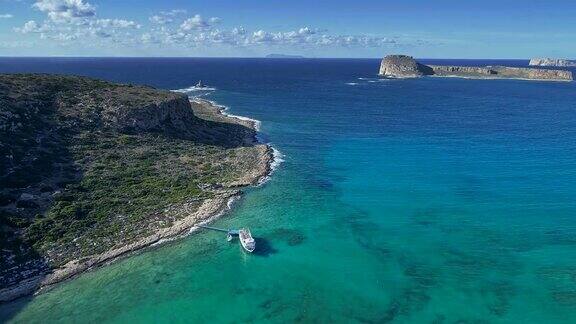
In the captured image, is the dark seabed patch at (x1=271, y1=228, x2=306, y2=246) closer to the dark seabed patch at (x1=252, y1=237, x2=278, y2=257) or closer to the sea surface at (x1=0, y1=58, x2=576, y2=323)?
the sea surface at (x1=0, y1=58, x2=576, y2=323)

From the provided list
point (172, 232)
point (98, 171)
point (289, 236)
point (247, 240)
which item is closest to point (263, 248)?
point (247, 240)

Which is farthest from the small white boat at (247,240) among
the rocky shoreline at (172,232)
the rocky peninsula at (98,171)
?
the rocky peninsula at (98,171)

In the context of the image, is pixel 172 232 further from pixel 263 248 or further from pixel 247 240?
pixel 263 248

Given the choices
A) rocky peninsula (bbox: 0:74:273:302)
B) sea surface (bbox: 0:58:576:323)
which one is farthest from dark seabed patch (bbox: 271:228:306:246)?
rocky peninsula (bbox: 0:74:273:302)

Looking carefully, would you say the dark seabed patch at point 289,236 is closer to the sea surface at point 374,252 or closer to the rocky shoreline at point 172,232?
the sea surface at point 374,252

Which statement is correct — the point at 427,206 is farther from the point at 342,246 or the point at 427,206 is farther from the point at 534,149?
the point at 534,149

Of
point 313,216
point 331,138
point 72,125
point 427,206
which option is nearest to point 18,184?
point 72,125

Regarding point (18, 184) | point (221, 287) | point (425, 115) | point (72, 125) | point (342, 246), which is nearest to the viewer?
point (221, 287)
